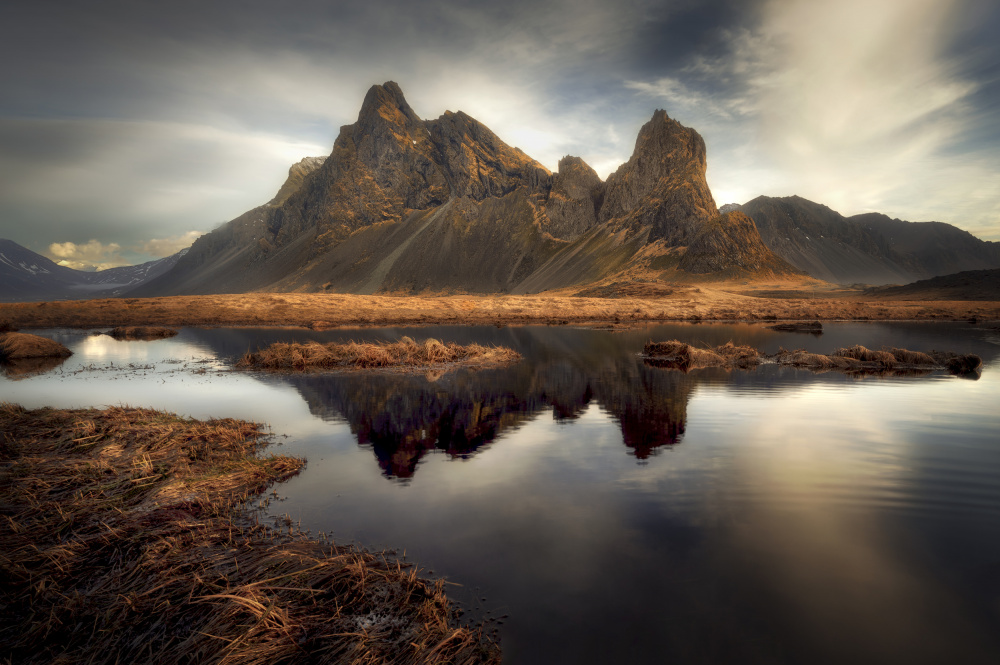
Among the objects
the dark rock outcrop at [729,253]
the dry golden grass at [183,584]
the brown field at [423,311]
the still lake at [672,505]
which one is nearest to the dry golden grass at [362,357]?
the still lake at [672,505]

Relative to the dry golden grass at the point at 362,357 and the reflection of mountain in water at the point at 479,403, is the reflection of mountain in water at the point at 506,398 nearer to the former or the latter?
the reflection of mountain in water at the point at 479,403

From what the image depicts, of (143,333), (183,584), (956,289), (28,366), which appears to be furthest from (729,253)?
(183,584)

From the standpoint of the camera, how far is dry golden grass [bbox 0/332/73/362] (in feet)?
92.2

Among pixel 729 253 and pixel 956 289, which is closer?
pixel 956 289

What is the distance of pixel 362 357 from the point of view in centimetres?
2433

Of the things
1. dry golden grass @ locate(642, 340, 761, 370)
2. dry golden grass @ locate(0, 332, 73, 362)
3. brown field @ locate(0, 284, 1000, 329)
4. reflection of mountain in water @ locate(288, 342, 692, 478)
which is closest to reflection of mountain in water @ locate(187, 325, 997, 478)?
reflection of mountain in water @ locate(288, 342, 692, 478)

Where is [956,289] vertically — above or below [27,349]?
above

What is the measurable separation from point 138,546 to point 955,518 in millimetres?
12224

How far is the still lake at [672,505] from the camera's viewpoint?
16.3 ft

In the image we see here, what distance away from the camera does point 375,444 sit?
11.5 meters

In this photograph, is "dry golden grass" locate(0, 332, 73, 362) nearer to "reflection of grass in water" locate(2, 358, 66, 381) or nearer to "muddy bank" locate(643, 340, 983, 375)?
"reflection of grass in water" locate(2, 358, 66, 381)

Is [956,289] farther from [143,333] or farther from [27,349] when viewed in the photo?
[27,349]

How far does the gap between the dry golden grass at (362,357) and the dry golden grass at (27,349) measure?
47.1 feet

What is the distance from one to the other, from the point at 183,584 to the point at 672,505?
7009 mm
